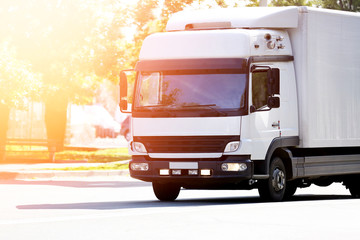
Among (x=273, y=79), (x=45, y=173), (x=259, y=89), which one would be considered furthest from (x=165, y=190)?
(x=45, y=173)

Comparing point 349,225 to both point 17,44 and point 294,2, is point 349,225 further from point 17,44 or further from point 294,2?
point 17,44

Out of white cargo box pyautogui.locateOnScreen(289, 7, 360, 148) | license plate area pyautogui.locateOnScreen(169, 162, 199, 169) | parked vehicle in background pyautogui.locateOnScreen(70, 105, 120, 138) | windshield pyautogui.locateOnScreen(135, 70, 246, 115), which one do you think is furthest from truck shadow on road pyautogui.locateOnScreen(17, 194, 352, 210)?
parked vehicle in background pyautogui.locateOnScreen(70, 105, 120, 138)

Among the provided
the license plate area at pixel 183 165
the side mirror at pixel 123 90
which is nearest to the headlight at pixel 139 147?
the license plate area at pixel 183 165

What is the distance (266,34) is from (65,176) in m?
10.3

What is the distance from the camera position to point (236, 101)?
49.0ft

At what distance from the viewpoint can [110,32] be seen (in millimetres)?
32094

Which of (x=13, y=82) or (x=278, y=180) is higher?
(x=13, y=82)

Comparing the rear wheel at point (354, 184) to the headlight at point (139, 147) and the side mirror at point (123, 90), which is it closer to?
the headlight at point (139, 147)

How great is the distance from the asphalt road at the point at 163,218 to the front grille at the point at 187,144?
3.01 ft

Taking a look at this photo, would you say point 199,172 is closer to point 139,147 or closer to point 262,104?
point 139,147

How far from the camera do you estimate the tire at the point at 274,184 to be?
15.4 meters

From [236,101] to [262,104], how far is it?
19.0 inches

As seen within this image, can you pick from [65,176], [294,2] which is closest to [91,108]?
[294,2]

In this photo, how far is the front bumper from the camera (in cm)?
1483
